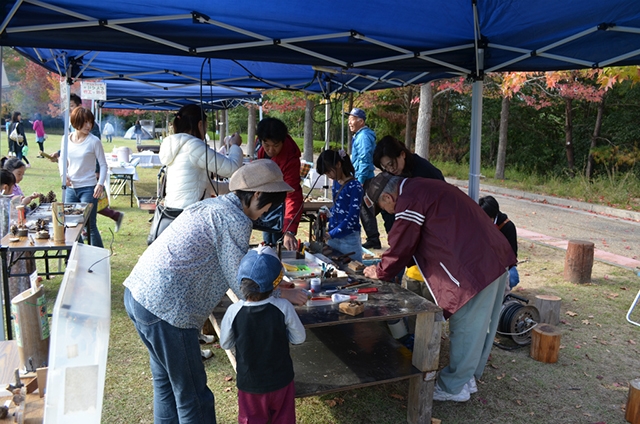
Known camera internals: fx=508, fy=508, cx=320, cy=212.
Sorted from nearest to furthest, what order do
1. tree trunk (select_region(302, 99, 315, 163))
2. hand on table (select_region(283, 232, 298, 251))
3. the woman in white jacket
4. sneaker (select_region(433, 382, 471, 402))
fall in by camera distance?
sneaker (select_region(433, 382, 471, 402)), the woman in white jacket, hand on table (select_region(283, 232, 298, 251)), tree trunk (select_region(302, 99, 315, 163))

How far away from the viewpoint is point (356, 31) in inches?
145

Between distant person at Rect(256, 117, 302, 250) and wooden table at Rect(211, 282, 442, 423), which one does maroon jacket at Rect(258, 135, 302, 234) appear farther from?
wooden table at Rect(211, 282, 442, 423)

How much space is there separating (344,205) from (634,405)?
2449 millimetres

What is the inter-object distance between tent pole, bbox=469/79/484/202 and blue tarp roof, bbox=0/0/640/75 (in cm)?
17

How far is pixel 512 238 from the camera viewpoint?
4629mm

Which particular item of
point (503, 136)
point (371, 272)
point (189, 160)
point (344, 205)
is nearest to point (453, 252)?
point (371, 272)

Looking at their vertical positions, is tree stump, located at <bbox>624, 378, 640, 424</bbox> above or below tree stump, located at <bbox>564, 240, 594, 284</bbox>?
below

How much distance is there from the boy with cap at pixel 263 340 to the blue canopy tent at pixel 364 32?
1.78 metres

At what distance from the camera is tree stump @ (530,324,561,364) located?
3.99m

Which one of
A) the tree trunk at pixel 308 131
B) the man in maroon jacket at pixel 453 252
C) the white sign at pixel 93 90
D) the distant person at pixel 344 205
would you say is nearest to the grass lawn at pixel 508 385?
the man in maroon jacket at pixel 453 252

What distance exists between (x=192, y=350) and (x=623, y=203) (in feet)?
41.0

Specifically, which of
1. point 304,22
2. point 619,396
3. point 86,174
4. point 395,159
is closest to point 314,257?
point 395,159

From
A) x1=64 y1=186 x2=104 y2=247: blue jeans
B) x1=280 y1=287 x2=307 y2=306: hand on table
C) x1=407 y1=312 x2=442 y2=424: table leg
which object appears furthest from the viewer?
x1=64 y1=186 x2=104 y2=247: blue jeans

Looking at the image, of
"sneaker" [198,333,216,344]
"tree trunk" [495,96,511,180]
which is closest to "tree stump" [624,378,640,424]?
"sneaker" [198,333,216,344]
